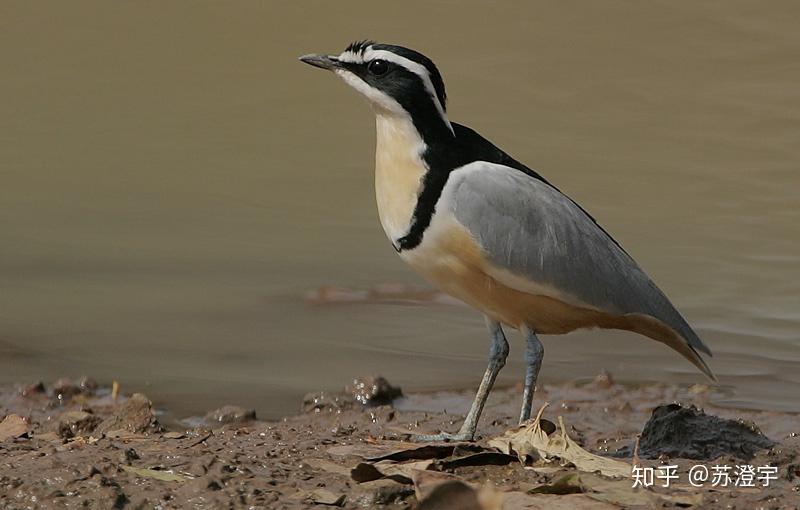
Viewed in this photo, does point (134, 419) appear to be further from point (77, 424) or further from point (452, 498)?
point (452, 498)

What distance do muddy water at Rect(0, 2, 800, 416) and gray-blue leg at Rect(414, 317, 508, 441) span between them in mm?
1402

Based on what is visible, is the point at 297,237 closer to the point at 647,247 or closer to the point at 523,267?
the point at 647,247

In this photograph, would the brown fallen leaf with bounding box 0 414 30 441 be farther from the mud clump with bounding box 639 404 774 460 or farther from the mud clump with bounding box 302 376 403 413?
the mud clump with bounding box 639 404 774 460

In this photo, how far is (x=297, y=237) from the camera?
429 inches

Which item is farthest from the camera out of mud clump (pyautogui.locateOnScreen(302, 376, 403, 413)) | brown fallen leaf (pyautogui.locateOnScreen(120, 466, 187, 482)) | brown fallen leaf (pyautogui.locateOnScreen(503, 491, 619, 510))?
mud clump (pyautogui.locateOnScreen(302, 376, 403, 413))

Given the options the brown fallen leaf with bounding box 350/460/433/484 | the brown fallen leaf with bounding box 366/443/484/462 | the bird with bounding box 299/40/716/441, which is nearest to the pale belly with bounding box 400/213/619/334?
the bird with bounding box 299/40/716/441

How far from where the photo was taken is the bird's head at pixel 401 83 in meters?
6.62

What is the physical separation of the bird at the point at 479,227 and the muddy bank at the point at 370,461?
20.8 inches

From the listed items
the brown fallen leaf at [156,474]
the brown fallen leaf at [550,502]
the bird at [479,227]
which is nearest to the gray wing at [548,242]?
the bird at [479,227]

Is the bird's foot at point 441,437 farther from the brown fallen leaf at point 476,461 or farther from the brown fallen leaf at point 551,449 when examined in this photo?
the brown fallen leaf at point 476,461

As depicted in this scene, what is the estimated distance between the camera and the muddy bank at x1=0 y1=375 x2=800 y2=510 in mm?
5195

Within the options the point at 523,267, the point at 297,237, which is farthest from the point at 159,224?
the point at 523,267

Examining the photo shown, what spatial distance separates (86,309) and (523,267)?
142 inches

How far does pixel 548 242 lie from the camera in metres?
6.74
